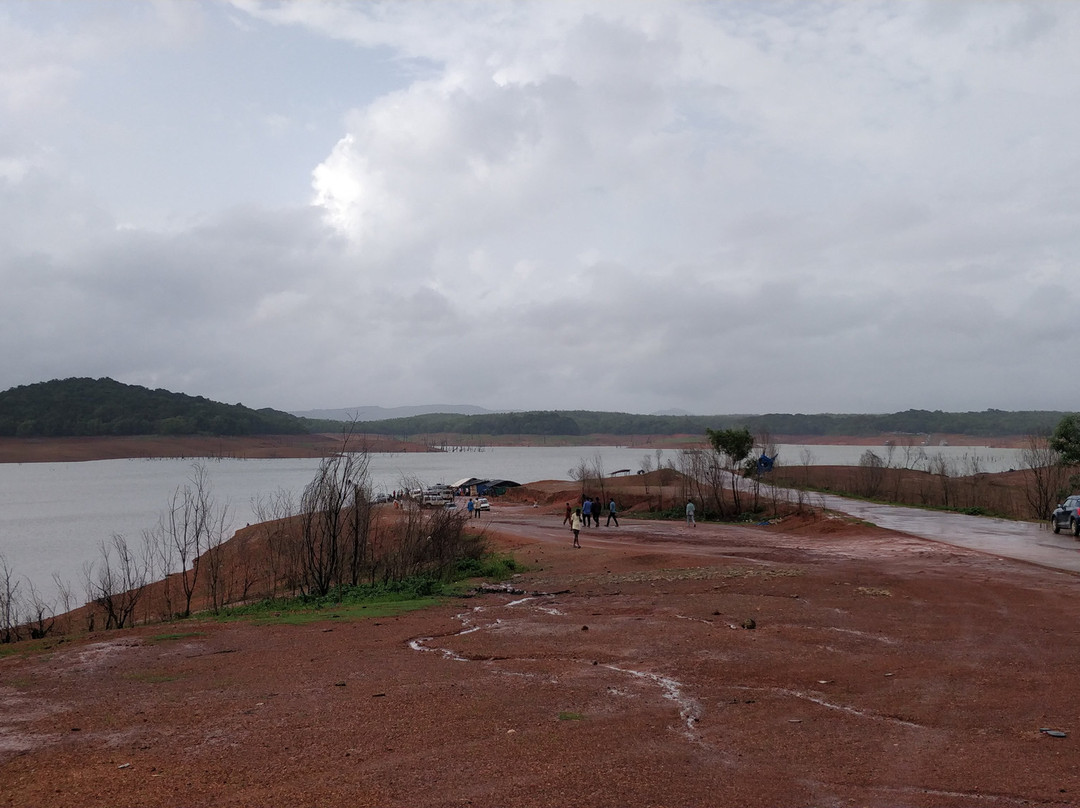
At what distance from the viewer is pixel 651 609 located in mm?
16547

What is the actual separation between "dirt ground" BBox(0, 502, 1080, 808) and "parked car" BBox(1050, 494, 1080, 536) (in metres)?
15.4

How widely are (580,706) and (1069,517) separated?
95.8 feet

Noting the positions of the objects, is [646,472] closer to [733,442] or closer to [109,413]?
[733,442]

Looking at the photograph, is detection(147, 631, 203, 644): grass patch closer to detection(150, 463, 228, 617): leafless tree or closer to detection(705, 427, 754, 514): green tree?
detection(150, 463, 228, 617): leafless tree

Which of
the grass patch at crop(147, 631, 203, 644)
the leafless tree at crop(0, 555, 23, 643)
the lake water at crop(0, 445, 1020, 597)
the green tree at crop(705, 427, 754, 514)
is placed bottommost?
the lake water at crop(0, 445, 1020, 597)

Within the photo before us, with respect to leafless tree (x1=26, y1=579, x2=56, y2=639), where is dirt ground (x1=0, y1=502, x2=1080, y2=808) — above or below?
above

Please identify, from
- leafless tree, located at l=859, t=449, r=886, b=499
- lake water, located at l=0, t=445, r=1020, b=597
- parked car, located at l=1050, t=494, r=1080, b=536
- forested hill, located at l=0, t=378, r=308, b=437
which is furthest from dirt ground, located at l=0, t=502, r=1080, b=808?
forested hill, located at l=0, t=378, r=308, b=437

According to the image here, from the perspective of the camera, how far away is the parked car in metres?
30.2

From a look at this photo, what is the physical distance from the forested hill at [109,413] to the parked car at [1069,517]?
15505 centimetres

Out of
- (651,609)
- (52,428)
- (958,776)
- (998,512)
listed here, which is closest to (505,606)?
(651,609)

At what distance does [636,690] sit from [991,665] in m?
5.02

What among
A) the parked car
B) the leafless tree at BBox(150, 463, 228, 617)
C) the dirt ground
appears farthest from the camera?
the parked car

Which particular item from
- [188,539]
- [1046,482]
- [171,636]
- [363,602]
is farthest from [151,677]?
[1046,482]

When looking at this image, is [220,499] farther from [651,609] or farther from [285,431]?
[285,431]
